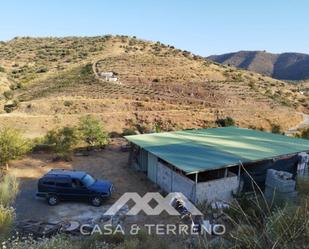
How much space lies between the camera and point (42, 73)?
66250 millimetres

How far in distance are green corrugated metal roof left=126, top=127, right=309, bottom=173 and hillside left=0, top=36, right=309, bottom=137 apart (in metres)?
15.4

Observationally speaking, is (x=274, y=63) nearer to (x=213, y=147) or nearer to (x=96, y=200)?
(x=213, y=147)

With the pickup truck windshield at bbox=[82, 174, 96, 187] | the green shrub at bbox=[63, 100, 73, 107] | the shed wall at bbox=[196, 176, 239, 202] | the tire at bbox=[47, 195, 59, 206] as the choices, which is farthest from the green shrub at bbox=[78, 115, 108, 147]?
the green shrub at bbox=[63, 100, 73, 107]

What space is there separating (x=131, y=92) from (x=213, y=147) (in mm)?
34917

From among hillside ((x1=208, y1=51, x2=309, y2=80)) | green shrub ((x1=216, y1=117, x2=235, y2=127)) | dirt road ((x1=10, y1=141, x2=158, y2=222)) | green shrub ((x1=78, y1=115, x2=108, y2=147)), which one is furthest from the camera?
hillside ((x1=208, y1=51, x2=309, y2=80))

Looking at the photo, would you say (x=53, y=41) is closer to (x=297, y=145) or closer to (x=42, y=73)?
(x=42, y=73)

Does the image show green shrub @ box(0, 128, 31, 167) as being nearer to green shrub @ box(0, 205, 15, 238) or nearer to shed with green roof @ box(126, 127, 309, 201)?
shed with green roof @ box(126, 127, 309, 201)

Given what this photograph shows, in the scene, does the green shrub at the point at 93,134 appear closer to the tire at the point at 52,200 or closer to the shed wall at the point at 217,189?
the tire at the point at 52,200

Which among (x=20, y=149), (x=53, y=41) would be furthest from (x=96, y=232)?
(x=53, y=41)

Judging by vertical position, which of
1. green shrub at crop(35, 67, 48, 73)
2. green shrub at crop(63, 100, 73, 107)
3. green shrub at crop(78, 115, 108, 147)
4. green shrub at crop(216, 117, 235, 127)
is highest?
green shrub at crop(35, 67, 48, 73)

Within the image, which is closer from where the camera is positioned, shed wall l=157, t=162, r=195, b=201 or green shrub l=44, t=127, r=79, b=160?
shed wall l=157, t=162, r=195, b=201

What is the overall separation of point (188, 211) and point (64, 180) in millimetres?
6326

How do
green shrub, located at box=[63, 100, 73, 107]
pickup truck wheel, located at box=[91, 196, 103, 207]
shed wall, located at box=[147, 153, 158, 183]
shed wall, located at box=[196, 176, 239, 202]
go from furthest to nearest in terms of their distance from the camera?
green shrub, located at box=[63, 100, 73, 107], shed wall, located at box=[147, 153, 158, 183], pickup truck wheel, located at box=[91, 196, 103, 207], shed wall, located at box=[196, 176, 239, 202]

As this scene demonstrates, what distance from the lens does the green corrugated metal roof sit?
683 inches
